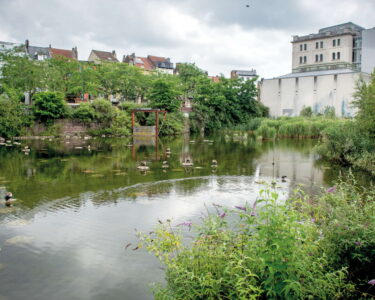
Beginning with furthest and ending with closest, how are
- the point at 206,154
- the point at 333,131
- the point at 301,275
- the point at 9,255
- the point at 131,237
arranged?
the point at 206,154
the point at 333,131
the point at 131,237
the point at 9,255
the point at 301,275

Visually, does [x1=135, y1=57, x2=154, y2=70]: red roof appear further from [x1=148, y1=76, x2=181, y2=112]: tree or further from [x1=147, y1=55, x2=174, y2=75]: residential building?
[x1=148, y1=76, x2=181, y2=112]: tree

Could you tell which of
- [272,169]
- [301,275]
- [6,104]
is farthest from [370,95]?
[6,104]

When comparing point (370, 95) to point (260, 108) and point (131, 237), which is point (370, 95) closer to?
point (131, 237)

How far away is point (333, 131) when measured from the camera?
2147 cm

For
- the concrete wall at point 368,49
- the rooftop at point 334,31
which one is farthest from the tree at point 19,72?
the rooftop at point 334,31

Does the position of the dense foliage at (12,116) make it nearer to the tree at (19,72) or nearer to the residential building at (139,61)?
the tree at (19,72)

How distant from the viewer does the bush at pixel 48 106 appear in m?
39.0

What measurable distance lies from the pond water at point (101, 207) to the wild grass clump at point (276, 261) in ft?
6.22

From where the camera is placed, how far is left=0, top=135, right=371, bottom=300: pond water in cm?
667

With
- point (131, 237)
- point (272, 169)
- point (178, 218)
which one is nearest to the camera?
point (131, 237)

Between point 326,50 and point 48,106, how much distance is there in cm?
5412

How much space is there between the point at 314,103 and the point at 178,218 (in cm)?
5201

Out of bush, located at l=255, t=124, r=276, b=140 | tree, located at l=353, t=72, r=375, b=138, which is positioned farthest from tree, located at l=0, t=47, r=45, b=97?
tree, located at l=353, t=72, r=375, b=138

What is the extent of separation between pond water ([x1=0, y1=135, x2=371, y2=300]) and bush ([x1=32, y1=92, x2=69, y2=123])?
1746 centimetres
